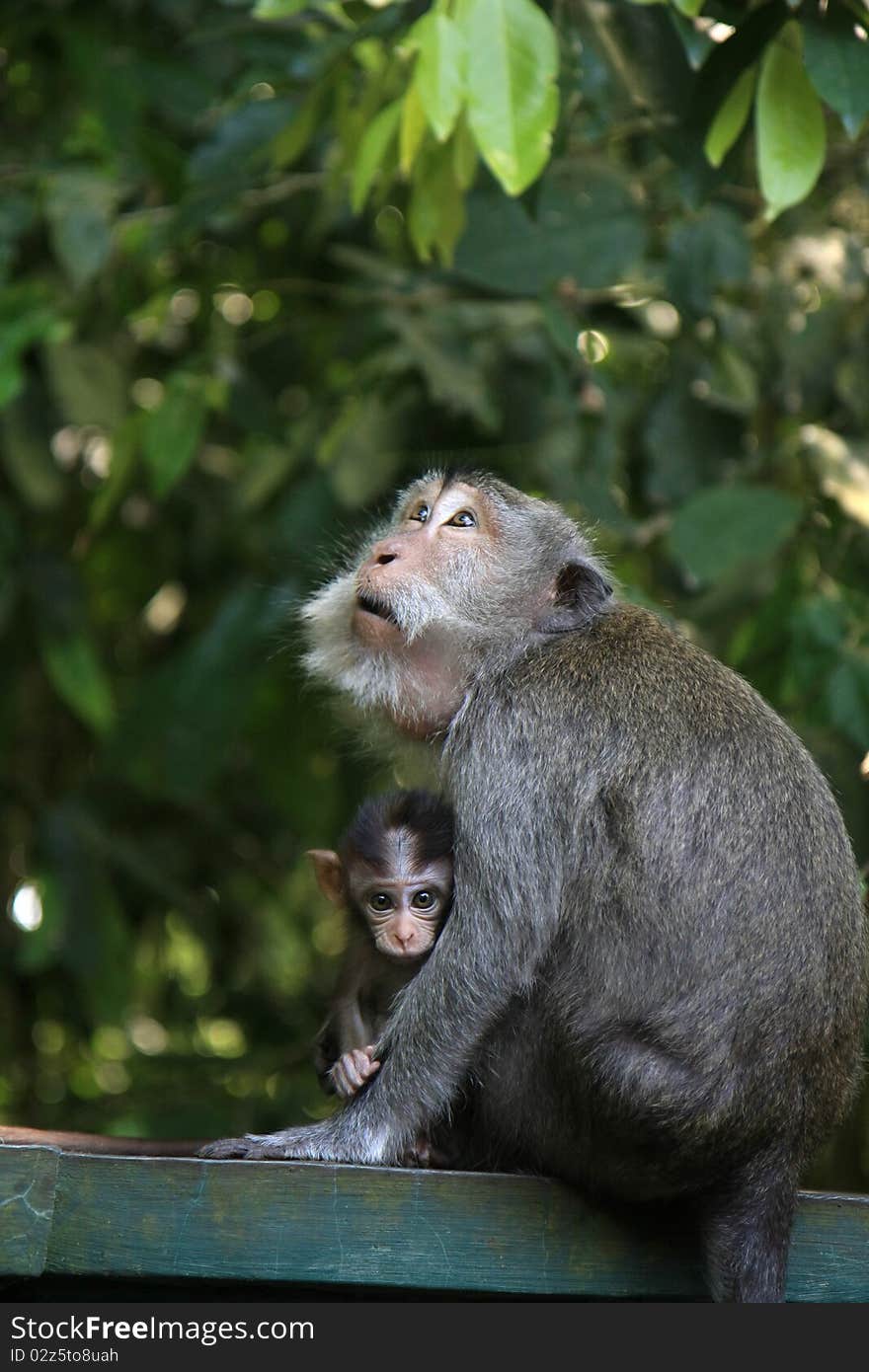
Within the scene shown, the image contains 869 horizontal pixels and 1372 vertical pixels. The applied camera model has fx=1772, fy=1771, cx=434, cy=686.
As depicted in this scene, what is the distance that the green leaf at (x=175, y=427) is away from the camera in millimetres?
5422

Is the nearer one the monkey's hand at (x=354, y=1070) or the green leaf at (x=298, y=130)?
the monkey's hand at (x=354, y=1070)

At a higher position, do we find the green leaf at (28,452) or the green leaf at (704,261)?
the green leaf at (704,261)

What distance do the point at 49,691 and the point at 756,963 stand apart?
511 centimetres

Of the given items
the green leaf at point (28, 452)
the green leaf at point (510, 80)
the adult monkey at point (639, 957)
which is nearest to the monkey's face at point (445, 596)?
the adult monkey at point (639, 957)

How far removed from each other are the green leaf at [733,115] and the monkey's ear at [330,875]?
1729 millimetres

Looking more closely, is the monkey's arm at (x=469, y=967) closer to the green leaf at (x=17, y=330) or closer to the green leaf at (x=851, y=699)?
the green leaf at (x=851, y=699)

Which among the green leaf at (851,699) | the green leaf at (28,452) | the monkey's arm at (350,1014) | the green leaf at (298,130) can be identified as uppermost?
the green leaf at (298,130)

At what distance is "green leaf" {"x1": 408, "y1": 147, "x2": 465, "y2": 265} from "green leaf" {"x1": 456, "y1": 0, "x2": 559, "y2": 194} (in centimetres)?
77

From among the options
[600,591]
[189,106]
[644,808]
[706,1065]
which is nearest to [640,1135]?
[706,1065]

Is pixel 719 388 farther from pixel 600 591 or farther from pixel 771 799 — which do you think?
pixel 771 799

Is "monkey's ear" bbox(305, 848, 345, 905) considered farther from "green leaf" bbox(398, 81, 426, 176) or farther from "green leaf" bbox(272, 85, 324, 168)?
"green leaf" bbox(272, 85, 324, 168)

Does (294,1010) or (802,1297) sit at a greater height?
(802,1297)

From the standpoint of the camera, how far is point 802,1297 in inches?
137

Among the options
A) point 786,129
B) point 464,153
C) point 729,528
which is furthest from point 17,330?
point 786,129
